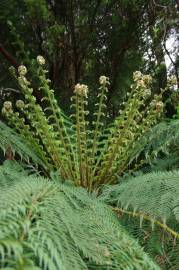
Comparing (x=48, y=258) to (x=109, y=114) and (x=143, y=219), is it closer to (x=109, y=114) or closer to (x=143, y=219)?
(x=143, y=219)

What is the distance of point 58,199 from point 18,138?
3.03ft

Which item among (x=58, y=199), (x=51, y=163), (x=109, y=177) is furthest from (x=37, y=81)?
(x=58, y=199)

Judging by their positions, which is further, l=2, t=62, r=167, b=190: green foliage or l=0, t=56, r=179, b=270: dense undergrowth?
l=2, t=62, r=167, b=190: green foliage

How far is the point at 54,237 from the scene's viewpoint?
0.77 metres

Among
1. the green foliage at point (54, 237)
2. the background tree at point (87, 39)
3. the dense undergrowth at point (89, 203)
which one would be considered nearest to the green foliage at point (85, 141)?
the dense undergrowth at point (89, 203)

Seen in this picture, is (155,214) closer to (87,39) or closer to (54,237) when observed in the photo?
(54,237)

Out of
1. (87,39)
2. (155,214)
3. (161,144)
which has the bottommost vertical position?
(155,214)

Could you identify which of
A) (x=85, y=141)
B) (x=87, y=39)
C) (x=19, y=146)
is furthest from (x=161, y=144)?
(x=87, y=39)

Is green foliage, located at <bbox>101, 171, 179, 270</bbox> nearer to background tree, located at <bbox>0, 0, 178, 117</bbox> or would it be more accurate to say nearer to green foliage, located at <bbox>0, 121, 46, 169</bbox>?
green foliage, located at <bbox>0, 121, 46, 169</bbox>

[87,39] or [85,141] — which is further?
[87,39]

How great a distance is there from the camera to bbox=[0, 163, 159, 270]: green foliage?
2.26 ft

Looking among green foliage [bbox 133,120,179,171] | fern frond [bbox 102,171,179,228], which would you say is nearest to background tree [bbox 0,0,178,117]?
green foliage [bbox 133,120,179,171]

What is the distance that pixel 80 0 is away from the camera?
12.0ft

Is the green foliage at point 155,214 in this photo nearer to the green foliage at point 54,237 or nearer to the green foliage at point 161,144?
the green foliage at point 54,237
